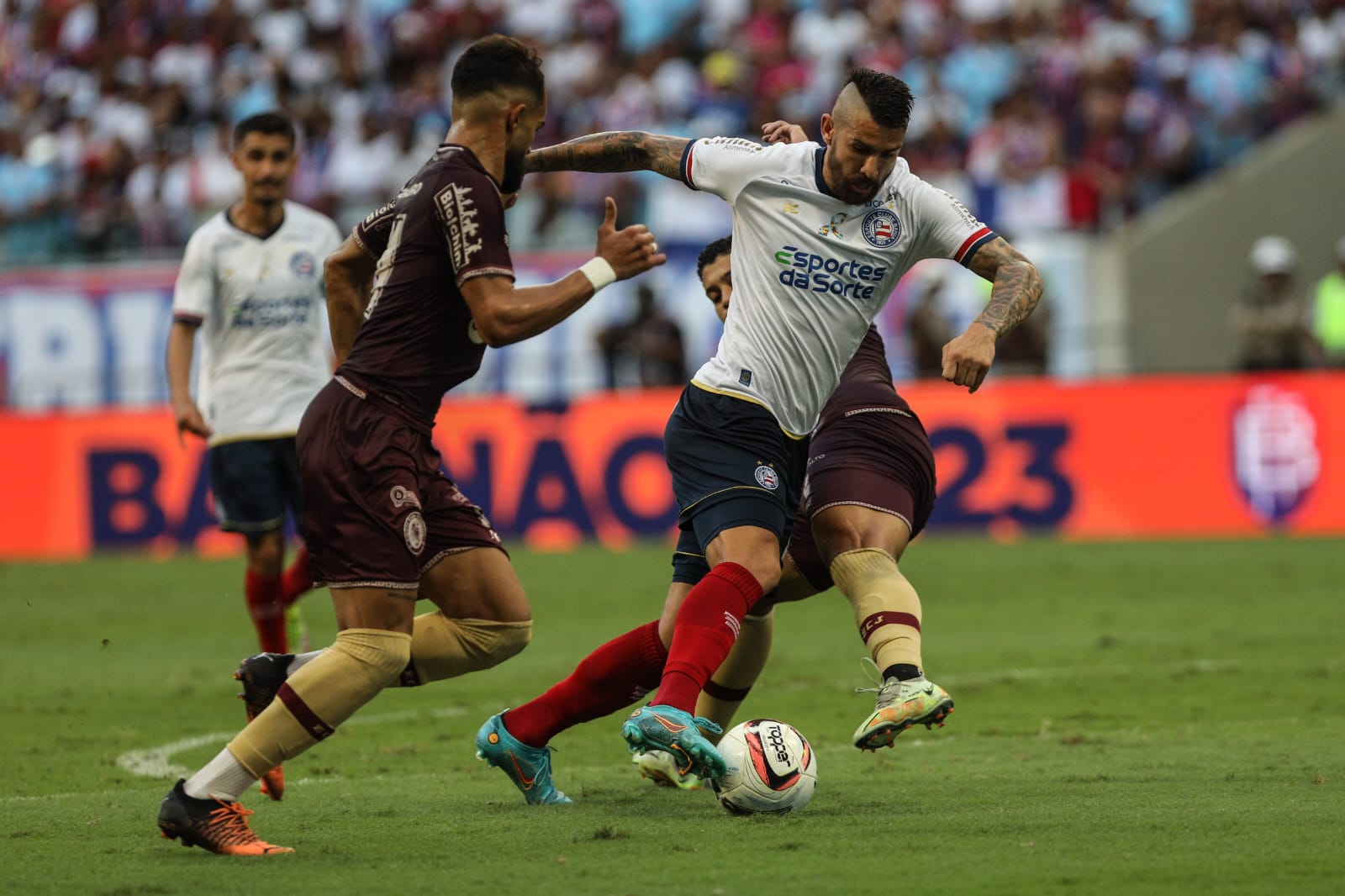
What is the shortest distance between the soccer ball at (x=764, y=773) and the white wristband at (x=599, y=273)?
5.20 feet

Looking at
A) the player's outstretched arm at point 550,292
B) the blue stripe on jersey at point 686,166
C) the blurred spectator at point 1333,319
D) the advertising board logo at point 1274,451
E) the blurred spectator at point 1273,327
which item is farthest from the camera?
the blurred spectator at point 1333,319

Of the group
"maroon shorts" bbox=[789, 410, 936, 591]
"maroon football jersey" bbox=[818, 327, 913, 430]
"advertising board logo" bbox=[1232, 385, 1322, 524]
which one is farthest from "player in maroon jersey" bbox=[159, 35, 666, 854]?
"advertising board logo" bbox=[1232, 385, 1322, 524]

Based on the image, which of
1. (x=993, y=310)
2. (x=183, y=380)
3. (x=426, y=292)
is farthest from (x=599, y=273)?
(x=183, y=380)

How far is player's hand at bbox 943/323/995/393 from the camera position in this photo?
5.81 m

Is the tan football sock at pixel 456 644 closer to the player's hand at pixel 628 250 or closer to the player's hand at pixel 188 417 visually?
the player's hand at pixel 628 250

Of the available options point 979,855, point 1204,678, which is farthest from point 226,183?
point 979,855

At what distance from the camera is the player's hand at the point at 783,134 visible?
22.3 ft

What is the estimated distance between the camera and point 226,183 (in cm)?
2223

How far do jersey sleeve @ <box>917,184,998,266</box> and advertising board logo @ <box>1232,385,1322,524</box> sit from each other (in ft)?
36.8

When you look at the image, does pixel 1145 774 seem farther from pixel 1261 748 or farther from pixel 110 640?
pixel 110 640

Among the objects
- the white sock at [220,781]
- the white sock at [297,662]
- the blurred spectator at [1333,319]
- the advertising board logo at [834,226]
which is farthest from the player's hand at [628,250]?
the blurred spectator at [1333,319]

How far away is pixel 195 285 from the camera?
9.24 m

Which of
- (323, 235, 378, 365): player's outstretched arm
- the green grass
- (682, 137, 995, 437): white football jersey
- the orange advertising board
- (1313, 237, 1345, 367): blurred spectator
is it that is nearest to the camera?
the green grass

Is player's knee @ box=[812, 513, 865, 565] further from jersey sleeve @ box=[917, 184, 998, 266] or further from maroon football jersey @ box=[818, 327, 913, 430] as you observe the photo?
jersey sleeve @ box=[917, 184, 998, 266]
